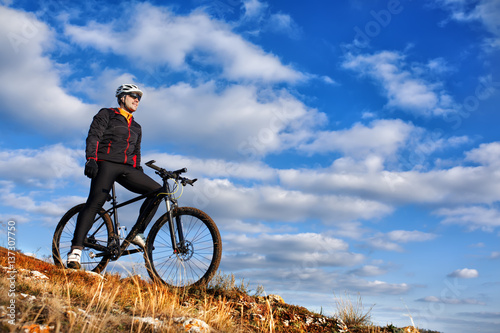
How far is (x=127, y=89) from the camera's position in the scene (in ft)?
24.6

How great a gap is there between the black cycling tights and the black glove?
22cm

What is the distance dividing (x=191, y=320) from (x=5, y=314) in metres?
1.71

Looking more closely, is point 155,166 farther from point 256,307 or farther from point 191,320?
point 191,320

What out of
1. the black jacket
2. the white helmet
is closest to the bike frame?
the black jacket

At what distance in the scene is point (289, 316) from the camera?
5949 mm

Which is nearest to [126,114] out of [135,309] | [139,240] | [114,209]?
[114,209]

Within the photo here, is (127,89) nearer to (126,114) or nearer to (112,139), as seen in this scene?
(126,114)

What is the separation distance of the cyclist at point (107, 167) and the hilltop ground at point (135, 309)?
852 mm

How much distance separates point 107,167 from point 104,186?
1.14 ft

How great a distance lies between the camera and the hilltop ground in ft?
11.8

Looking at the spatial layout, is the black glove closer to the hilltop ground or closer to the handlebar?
the handlebar

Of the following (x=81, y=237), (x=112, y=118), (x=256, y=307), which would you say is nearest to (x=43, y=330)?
(x=256, y=307)

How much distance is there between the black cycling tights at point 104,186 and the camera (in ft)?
23.1

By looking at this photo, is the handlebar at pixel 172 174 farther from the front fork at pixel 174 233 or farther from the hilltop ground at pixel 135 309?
the hilltop ground at pixel 135 309
